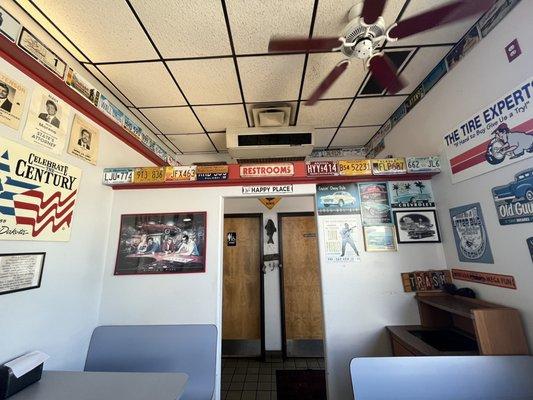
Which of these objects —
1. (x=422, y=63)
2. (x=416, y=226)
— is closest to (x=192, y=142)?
(x=422, y=63)

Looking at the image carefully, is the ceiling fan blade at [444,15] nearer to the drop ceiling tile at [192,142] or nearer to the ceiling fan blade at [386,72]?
the ceiling fan blade at [386,72]

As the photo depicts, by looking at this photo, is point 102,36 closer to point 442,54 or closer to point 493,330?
point 442,54

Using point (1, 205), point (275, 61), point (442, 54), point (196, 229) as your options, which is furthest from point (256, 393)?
point (442, 54)

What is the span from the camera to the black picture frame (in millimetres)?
Answer: 1896

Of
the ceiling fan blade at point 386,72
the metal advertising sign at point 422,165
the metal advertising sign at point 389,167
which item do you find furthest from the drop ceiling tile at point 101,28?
the metal advertising sign at point 422,165

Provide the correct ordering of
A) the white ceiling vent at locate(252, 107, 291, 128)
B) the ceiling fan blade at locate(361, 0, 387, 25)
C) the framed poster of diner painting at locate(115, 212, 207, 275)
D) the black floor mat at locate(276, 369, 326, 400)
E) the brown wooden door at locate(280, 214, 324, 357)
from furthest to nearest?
the brown wooden door at locate(280, 214, 324, 357), the white ceiling vent at locate(252, 107, 291, 128), the black floor mat at locate(276, 369, 326, 400), the framed poster of diner painting at locate(115, 212, 207, 275), the ceiling fan blade at locate(361, 0, 387, 25)

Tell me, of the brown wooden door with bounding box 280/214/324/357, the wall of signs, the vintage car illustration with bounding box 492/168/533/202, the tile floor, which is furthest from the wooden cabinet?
the wall of signs

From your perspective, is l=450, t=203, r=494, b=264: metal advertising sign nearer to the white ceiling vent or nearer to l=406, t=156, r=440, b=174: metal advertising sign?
l=406, t=156, r=440, b=174: metal advertising sign

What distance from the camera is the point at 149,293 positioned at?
6.24 ft

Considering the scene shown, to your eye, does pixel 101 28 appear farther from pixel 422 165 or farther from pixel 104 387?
pixel 422 165

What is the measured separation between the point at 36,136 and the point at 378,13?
2162 millimetres

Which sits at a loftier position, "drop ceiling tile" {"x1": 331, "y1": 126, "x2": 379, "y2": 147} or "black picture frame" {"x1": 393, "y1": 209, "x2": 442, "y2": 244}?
"drop ceiling tile" {"x1": 331, "y1": 126, "x2": 379, "y2": 147}

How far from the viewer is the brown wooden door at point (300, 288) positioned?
3.24 meters

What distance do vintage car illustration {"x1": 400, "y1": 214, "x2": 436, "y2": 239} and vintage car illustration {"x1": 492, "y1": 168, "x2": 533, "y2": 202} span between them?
54 cm
